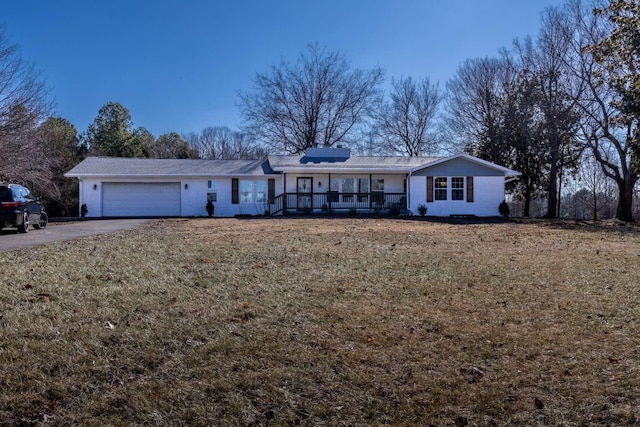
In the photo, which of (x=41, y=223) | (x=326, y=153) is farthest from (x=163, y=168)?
(x=41, y=223)

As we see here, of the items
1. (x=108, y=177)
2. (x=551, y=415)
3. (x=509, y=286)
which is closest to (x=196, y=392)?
(x=551, y=415)

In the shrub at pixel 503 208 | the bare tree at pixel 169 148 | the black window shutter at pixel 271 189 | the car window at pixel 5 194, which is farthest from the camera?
the bare tree at pixel 169 148

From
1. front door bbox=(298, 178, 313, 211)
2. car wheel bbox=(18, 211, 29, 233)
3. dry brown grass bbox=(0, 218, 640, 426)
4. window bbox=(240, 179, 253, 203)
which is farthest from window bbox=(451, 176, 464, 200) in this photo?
car wheel bbox=(18, 211, 29, 233)

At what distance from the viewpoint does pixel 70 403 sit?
2.79 m

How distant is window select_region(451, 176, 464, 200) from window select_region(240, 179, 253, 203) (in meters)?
11.4

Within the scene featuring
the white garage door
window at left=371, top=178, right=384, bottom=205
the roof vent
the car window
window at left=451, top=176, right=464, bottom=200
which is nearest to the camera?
the car window

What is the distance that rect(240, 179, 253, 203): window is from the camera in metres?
26.0

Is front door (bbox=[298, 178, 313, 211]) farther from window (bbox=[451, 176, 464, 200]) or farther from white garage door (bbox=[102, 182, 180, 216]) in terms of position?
window (bbox=[451, 176, 464, 200])

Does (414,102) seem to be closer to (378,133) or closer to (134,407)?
(378,133)

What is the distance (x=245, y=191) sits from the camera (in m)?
26.1

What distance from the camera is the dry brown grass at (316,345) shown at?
2.78 metres

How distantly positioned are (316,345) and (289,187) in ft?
73.8

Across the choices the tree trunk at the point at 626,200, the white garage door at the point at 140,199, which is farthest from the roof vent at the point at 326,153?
the tree trunk at the point at 626,200

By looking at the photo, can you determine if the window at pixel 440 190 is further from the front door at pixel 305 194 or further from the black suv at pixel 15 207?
the black suv at pixel 15 207
